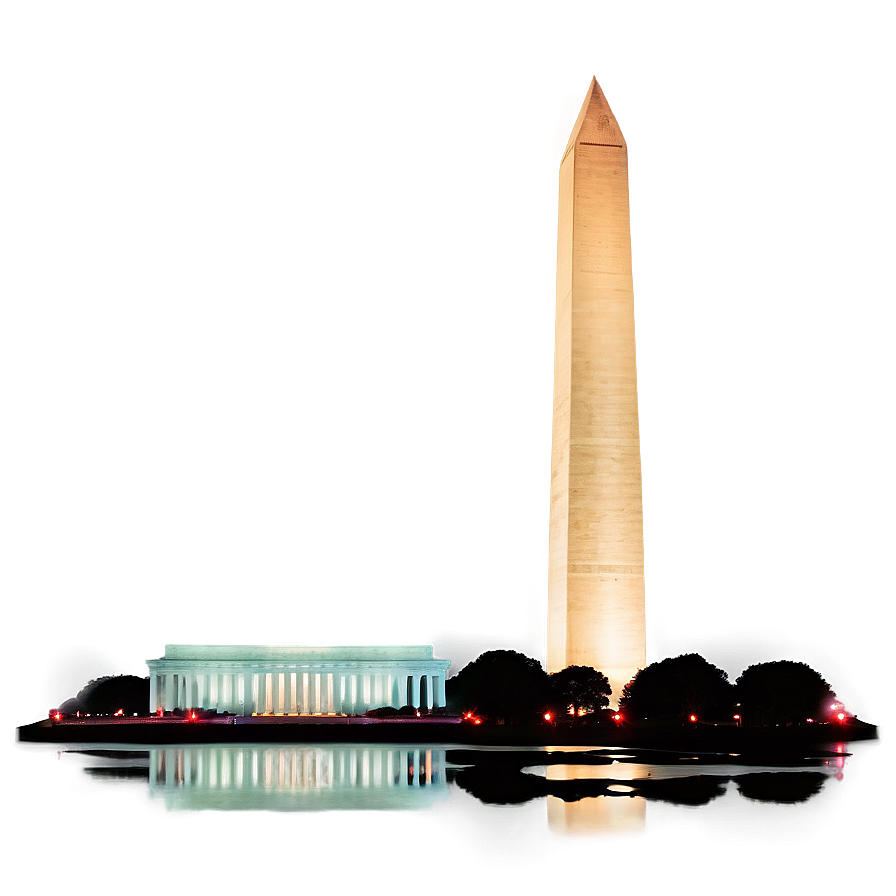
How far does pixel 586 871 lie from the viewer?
69.5 feet

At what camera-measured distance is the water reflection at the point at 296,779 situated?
2736 cm

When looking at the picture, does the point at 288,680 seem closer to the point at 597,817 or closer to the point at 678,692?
the point at 678,692

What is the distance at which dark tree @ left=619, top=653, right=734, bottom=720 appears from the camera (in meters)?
47.1

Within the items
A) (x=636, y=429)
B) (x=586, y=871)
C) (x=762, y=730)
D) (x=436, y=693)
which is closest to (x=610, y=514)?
(x=636, y=429)

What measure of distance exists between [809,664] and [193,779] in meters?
31.8

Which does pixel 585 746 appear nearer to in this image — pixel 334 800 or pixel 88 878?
pixel 334 800

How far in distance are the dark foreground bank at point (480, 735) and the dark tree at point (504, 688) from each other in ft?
7.95

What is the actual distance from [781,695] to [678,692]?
3779 mm

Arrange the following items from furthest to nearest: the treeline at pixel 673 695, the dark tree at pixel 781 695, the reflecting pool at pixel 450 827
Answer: the dark tree at pixel 781 695 < the treeline at pixel 673 695 < the reflecting pool at pixel 450 827

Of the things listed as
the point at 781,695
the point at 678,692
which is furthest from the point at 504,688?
the point at 781,695

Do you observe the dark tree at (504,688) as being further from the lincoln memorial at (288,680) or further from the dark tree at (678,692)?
the lincoln memorial at (288,680)

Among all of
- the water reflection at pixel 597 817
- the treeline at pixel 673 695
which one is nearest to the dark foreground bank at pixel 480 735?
the treeline at pixel 673 695

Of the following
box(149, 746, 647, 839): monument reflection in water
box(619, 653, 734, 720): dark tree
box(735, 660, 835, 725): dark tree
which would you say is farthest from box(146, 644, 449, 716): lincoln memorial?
box(149, 746, 647, 839): monument reflection in water

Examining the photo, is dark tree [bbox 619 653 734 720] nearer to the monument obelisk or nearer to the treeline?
the treeline
